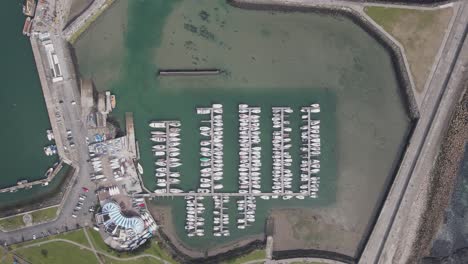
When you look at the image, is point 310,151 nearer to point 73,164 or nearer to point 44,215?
point 73,164

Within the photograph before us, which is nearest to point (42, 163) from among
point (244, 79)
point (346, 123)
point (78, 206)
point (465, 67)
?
point (78, 206)

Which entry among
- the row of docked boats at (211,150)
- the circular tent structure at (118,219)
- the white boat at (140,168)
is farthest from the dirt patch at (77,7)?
A: the circular tent structure at (118,219)

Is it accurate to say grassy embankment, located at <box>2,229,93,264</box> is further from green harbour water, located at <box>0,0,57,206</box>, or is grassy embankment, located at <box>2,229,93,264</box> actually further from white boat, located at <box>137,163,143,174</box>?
white boat, located at <box>137,163,143,174</box>

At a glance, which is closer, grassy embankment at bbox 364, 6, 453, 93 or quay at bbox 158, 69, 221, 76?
grassy embankment at bbox 364, 6, 453, 93

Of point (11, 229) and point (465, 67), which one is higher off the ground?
point (465, 67)

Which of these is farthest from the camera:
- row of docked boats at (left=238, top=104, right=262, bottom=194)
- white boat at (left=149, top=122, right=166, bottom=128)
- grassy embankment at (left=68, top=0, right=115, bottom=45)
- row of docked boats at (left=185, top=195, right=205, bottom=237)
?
row of docked boats at (left=185, top=195, right=205, bottom=237)

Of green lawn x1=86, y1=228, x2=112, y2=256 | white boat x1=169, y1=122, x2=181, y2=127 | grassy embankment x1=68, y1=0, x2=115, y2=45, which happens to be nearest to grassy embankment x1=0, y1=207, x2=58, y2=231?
green lawn x1=86, y1=228, x2=112, y2=256

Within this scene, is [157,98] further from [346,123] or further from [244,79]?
[346,123]
